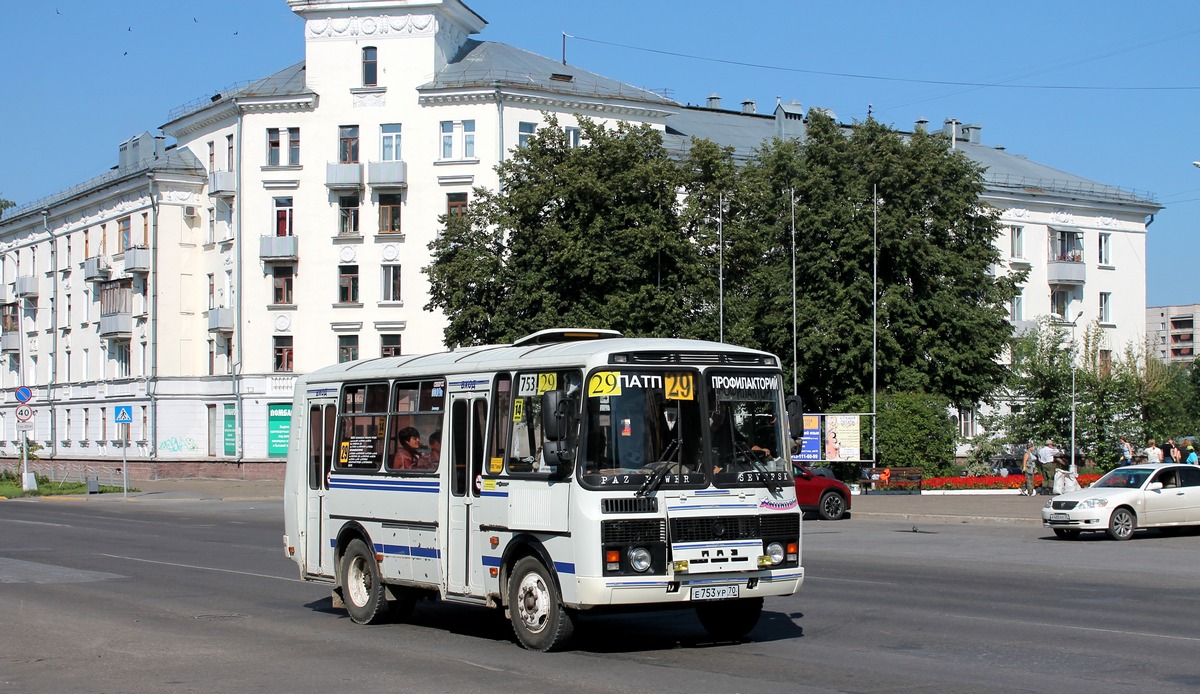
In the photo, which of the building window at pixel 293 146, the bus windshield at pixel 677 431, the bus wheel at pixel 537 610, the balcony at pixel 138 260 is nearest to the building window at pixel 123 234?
the balcony at pixel 138 260

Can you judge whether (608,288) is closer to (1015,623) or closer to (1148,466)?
(1148,466)

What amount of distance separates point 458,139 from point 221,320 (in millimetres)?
14404

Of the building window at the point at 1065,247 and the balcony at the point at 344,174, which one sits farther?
the building window at the point at 1065,247

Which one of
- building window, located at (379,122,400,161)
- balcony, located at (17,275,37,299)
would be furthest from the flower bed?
balcony, located at (17,275,37,299)

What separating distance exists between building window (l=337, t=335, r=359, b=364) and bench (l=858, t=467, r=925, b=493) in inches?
1072

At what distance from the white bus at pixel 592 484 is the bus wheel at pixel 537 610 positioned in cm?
1

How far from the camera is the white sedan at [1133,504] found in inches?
1015

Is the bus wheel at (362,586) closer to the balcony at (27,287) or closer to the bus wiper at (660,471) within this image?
the bus wiper at (660,471)

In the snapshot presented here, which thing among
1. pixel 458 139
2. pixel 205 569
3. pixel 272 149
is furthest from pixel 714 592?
pixel 272 149

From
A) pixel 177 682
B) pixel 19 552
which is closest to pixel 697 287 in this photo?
pixel 19 552

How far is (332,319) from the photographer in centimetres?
6300

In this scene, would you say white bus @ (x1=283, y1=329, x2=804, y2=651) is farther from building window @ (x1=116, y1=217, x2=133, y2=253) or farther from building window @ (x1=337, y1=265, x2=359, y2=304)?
building window @ (x1=116, y1=217, x2=133, y2=253)

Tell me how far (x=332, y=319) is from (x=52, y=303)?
27.0 m

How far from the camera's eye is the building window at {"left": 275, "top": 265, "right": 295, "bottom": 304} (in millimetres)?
63531
